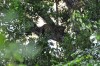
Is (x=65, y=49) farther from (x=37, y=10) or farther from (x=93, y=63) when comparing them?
(x=93, y=63)

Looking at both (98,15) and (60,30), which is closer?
(98,15)

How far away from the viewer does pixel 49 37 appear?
6270mm

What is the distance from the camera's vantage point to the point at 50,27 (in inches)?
275

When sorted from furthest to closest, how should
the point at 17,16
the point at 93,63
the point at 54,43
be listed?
the point at 54,43, the point at 17,16, the point at 93,63

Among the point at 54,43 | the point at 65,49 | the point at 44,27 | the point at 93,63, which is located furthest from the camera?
the point at 44,27

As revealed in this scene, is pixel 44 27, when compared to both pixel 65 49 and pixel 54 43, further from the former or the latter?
pixel 65 49

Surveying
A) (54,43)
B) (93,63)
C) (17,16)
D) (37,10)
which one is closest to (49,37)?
Answer: (54,43)

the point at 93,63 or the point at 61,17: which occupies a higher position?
the point at 61,17

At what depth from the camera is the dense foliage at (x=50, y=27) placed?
214 inches

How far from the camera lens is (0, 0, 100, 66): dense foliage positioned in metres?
5.44

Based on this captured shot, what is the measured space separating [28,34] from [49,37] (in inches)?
19.8

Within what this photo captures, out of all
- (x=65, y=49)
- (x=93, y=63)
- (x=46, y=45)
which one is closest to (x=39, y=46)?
(x=46, y=45)

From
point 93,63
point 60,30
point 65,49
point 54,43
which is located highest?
point 60,30

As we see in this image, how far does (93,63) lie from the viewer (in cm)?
236
